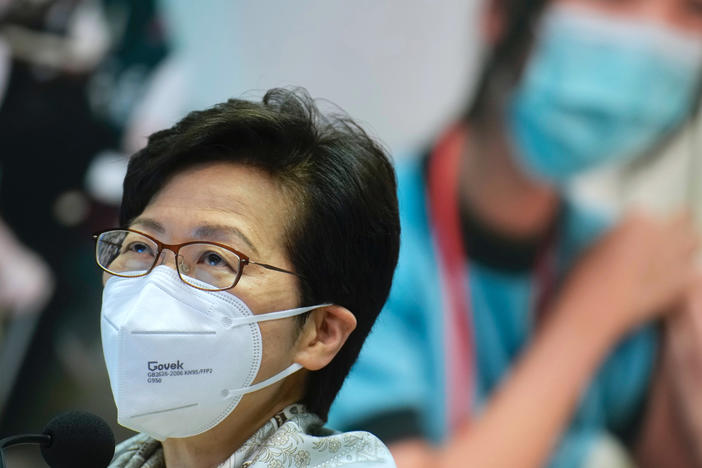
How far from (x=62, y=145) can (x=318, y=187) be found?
2766mm

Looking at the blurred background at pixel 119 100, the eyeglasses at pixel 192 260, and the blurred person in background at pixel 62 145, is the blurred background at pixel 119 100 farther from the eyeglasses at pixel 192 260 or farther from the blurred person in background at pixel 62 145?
the eyeglasses at pixel 192 260

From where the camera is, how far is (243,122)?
1.41 m

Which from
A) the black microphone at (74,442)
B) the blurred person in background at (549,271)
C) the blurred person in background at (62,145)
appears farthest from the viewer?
the blurred person in background at (62,145)

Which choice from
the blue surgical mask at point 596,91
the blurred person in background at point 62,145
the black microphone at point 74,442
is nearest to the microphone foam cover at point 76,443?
the black microphone at point 74,442

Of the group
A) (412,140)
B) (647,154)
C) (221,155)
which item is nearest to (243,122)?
(221,155)

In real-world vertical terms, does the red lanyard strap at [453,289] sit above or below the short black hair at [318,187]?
below

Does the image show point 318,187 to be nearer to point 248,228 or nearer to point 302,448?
point 248,228

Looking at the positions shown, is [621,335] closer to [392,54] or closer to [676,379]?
[676,379]

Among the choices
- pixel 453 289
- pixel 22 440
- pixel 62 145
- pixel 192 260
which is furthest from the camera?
pixel 62 145

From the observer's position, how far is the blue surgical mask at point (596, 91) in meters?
3.78

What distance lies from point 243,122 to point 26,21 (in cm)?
288

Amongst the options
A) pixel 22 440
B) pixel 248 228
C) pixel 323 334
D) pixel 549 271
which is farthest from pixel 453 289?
pixel 22 440

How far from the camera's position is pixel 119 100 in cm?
391

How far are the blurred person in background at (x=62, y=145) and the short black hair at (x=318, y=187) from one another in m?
2.50
